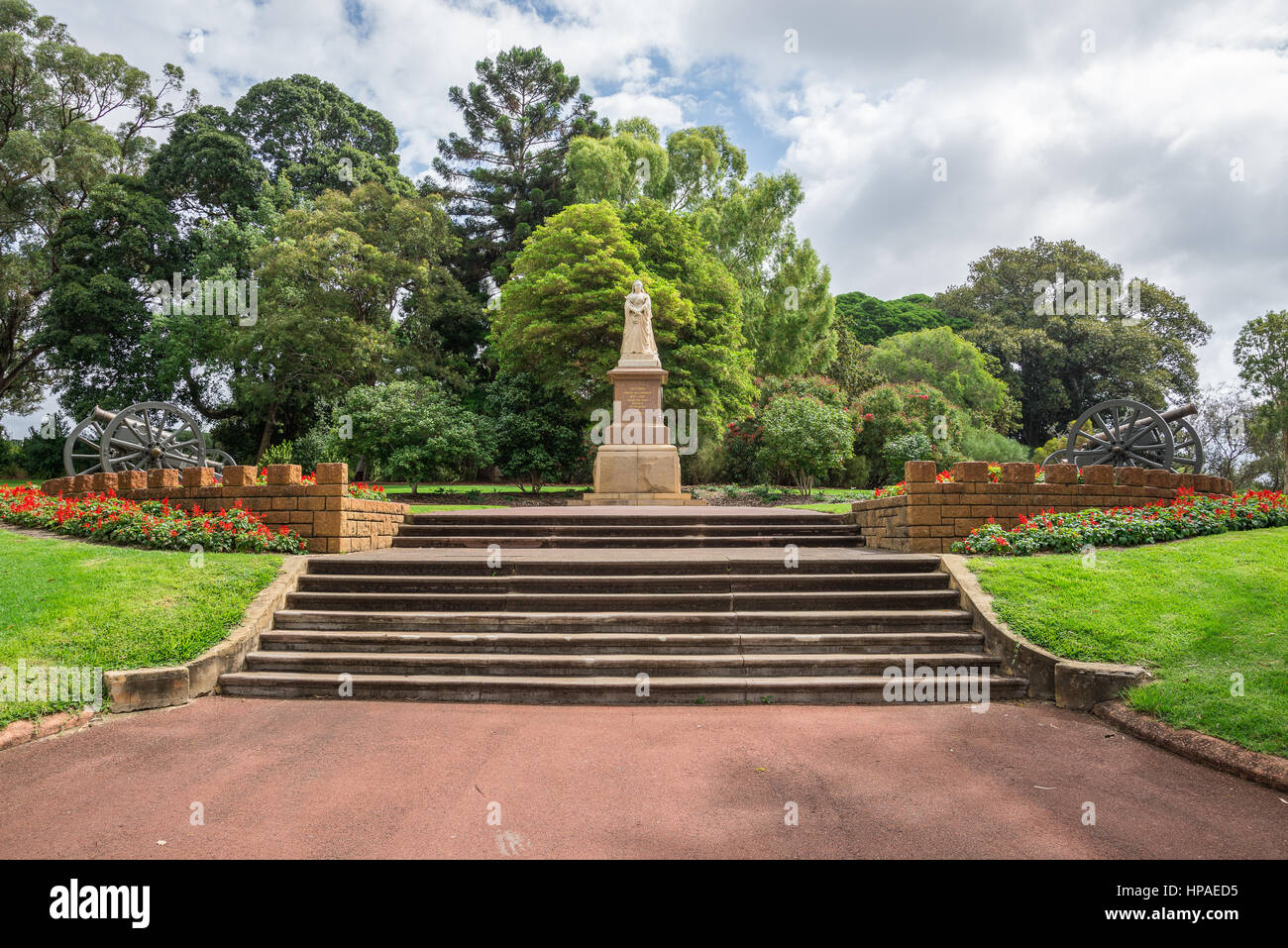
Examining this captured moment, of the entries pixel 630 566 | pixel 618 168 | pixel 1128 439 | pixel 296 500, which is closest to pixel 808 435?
pixel 1128 439

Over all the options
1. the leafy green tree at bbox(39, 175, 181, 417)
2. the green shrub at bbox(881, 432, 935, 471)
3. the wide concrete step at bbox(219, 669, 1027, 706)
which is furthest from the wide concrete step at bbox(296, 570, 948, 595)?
the leafy green tree at bbox(39, 175, 181, 417)

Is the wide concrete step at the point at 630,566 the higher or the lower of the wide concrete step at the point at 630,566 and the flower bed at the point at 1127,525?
the lower

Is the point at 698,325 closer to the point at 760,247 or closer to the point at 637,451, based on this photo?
the point at 637,451

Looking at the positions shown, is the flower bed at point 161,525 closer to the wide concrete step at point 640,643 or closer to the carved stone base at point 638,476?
the wide concrete step at point 640,643

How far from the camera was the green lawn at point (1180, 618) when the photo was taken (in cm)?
458

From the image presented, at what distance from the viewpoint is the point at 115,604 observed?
6.28 meters

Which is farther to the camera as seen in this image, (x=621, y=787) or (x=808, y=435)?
(x=808, y=435)

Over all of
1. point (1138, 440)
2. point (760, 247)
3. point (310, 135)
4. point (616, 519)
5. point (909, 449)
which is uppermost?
point (310, 135)

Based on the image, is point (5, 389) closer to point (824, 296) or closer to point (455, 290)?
point (455, 290)

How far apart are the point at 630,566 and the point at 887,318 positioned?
44.5m

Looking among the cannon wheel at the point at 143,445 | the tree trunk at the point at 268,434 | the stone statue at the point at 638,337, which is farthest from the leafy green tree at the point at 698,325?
the tree trunk at the point at 268,434

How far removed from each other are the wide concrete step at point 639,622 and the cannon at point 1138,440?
778 centimetres

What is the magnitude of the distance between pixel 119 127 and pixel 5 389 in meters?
12.5

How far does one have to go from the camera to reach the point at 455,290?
102 feet
